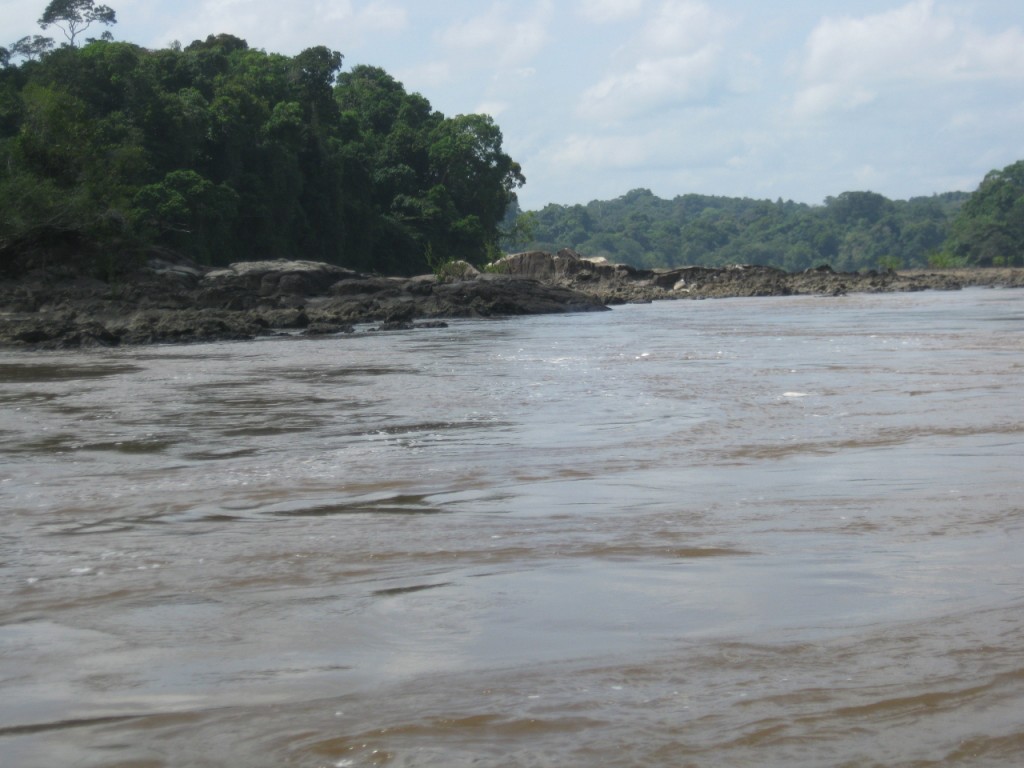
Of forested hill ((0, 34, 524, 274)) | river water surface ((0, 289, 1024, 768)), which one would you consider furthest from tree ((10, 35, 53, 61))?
river water surface ((0, 289, 1024, 768))

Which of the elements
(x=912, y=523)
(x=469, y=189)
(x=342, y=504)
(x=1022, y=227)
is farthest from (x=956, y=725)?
(x=1022, y=227)

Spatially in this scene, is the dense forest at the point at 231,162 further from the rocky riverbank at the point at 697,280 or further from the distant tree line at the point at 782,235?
the distant tree line at the point at 782,235

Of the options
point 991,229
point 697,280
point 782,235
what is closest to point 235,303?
point 697,280

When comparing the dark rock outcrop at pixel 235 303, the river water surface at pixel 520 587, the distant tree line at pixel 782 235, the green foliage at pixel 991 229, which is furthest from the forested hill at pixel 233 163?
the distant tree line at pixel 782 235

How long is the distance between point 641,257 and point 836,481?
128480 millimetres

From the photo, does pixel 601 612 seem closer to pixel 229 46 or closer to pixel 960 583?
pixel 960 583

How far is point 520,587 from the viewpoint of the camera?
410 centimetres

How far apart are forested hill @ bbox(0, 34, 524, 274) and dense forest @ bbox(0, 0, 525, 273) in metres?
0.06

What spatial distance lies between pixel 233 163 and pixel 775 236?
3980 inches

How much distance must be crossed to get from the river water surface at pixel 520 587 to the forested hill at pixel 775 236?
11353 cm

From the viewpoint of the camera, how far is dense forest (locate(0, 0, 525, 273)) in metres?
31.1

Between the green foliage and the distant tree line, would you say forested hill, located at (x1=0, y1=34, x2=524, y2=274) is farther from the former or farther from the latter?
the distant tree line

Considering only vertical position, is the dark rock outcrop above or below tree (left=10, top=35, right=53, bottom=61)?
below

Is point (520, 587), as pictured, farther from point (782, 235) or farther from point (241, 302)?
point (782, 235)
